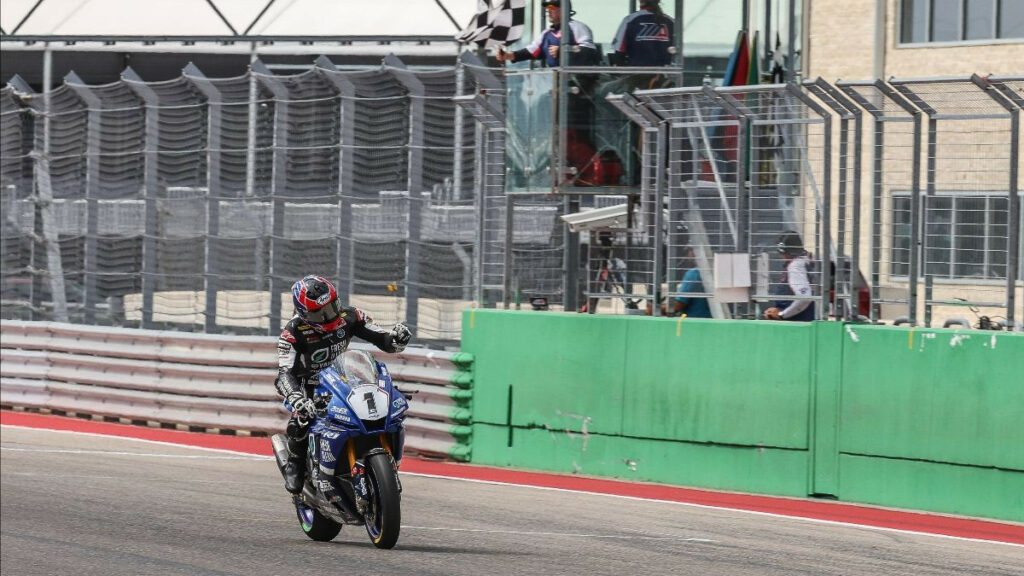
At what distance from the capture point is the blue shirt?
1311 centimetres

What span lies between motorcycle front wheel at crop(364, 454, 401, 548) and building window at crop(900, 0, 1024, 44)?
781 inches

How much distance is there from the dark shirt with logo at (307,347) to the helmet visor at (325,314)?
0.08 meters

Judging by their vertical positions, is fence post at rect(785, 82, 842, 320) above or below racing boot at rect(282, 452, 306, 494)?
above

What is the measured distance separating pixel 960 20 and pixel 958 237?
1641 cm

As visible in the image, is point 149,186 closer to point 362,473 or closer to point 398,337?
point 398,337

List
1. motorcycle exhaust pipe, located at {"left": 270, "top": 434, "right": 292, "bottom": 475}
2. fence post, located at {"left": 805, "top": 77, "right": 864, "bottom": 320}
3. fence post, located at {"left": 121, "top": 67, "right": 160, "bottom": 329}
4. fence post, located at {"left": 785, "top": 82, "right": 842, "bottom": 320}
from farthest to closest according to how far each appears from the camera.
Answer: fence post, located at {"left": 121, "top": 67, "right": 160, "bottom": 329} < fence post, located at {"left": 785, "top": 82, "right": 842, "bottom": 320} < fence post, located at {"left": 805, "top": 77, "right": 864, "bottom": 320} < motorcycle exhaust pipe, located at {"left": 270, "top": 434, "right": 292, "bottom": 475}

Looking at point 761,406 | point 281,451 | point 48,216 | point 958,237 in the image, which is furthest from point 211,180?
point 958,237

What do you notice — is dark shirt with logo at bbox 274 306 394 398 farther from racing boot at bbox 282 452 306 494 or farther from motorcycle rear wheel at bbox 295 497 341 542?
motorcycle rear wheel at bbox 295 497 341 542

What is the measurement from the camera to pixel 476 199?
1479 centimetres

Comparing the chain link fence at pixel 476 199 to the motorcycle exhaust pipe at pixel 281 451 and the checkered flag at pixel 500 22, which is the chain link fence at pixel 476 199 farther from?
the motorcycle exhaust pipe at pixel 281 451

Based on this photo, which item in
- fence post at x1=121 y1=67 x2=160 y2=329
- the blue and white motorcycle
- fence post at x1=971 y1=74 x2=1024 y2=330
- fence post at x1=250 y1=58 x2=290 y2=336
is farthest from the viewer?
fence post at x1=121 y1=67 x2=160 y2=329

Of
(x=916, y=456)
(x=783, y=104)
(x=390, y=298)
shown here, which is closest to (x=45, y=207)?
(x=390, y=298)

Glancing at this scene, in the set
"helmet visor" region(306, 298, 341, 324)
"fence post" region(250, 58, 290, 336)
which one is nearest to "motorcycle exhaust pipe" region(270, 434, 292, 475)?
"helmet visor" region(306, 298, 341, 324)

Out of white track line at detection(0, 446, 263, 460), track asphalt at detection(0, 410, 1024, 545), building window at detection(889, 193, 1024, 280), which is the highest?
building window at detection(889, 193, 1024, 280)
